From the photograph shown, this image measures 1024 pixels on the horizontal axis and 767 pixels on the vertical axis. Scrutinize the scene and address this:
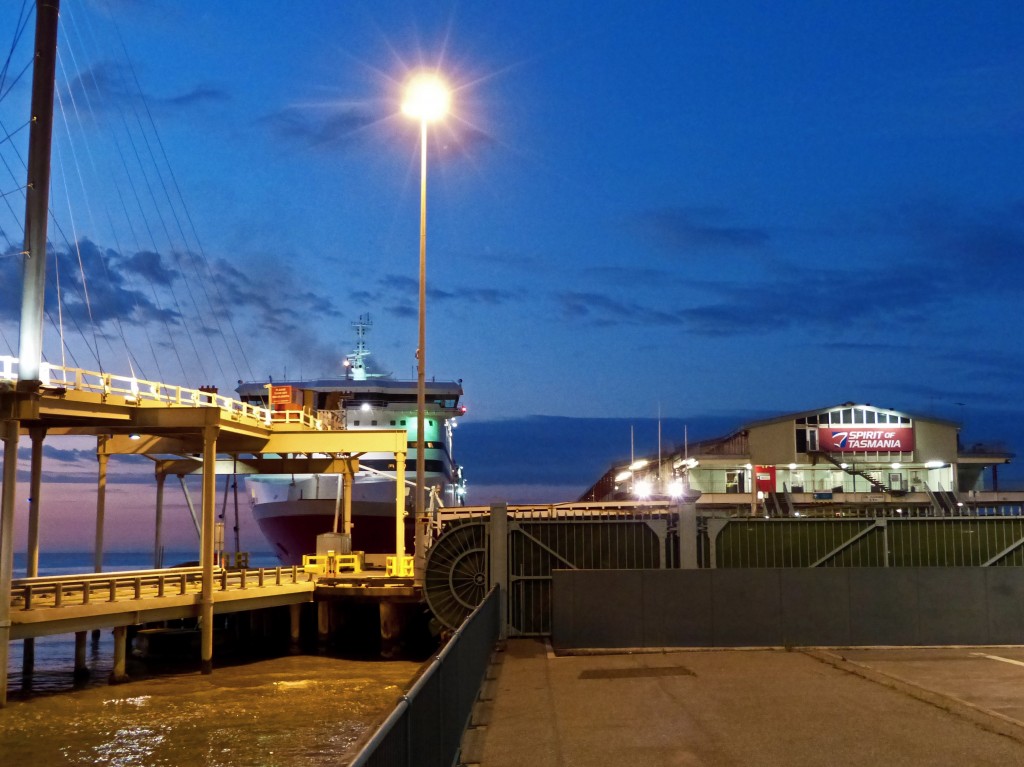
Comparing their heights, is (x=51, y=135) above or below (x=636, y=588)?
above

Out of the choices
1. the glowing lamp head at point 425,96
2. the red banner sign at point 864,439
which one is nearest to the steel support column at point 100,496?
the glowing lamp head at point 425,96

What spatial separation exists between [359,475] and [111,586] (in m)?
32.8

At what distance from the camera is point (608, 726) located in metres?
11.7

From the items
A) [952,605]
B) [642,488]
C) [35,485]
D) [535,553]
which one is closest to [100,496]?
[35,485]

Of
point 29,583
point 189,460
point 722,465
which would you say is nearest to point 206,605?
point 29,583

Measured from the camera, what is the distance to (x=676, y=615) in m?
18.7

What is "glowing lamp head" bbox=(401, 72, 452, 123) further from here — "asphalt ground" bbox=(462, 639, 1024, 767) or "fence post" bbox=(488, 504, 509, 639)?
"asphalt ground" bbox=(462, 639, 1024, 767)

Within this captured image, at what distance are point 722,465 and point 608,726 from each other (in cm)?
5740

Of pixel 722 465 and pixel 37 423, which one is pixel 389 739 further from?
pixel 722 465

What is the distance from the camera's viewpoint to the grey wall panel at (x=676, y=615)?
1867cm

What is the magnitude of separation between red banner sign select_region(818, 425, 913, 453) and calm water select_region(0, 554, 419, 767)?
141 ft

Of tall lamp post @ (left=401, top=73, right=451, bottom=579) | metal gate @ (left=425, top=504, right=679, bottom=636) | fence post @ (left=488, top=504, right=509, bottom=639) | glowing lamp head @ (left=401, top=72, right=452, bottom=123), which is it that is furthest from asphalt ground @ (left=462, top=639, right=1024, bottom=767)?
glowing lamp head @ (left=401, top=72, right=452, bottom=123)

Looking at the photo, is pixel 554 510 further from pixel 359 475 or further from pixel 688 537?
pixel 359 475

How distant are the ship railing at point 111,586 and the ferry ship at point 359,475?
16.1 m
